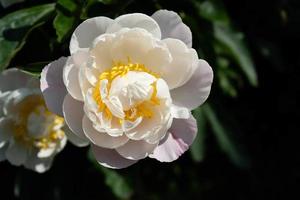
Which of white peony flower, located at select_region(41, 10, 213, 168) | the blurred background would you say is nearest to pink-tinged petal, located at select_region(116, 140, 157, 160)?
white peony flower, located at select_region(41, 10, 213, 168)

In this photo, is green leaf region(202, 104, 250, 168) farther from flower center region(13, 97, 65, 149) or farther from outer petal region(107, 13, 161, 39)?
outer petal region(107, 13, 161, 39)

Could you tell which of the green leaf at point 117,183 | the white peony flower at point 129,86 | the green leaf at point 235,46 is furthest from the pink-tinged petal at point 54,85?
the green leaf at point 235,46

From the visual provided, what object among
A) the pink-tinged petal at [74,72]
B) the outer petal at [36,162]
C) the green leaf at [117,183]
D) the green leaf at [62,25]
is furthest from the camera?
the green leaf at [117,183]

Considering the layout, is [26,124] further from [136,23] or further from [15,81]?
[136,23]

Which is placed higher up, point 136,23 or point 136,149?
point 136,23

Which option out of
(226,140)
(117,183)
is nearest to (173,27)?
(117,183)

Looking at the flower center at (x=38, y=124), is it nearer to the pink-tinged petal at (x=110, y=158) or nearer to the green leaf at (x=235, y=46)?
the pink-tinged petal at (x=110, y=158)
